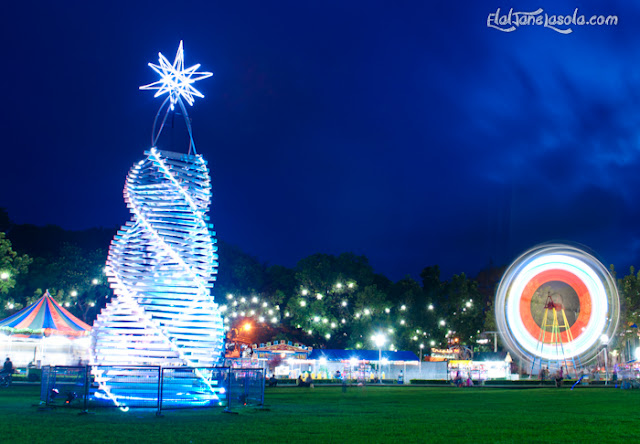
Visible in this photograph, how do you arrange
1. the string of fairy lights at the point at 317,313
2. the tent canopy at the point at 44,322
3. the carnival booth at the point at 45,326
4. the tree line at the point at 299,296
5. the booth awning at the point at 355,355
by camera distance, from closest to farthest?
→ the tent canopy at the point at 44,322 → the carnival booth at the point at 45,326 → the booth awning at the point at 355,355 → the tree line at the point at 299,296 → the string of fairy lights at the point at 317,313

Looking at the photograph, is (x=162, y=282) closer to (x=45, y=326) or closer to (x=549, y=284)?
(x=45, y=326)

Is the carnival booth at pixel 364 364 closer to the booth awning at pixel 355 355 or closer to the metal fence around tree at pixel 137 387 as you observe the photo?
Answer: the booth awning at pixel 355 355

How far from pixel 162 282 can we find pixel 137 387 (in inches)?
141

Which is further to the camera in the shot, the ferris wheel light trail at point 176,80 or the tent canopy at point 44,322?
the tent canopy at point 44,322

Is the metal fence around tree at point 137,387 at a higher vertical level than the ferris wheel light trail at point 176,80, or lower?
lower

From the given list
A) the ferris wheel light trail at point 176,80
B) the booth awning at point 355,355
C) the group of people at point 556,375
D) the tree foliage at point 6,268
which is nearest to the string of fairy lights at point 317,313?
the booth awning at point 355,355

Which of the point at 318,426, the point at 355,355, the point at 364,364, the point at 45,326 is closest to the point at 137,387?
the point at 318,426

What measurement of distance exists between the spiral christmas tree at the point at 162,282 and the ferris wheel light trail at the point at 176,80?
10.1 feet

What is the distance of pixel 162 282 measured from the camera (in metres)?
22.5

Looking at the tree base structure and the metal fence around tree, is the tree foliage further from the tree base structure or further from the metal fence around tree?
the tree base structure

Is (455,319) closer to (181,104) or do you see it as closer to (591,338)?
(591,338)

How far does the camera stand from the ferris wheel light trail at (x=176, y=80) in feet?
83.3

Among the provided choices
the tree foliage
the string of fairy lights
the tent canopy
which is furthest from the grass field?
the string of fairy lights

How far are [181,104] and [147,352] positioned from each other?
9.83 m
